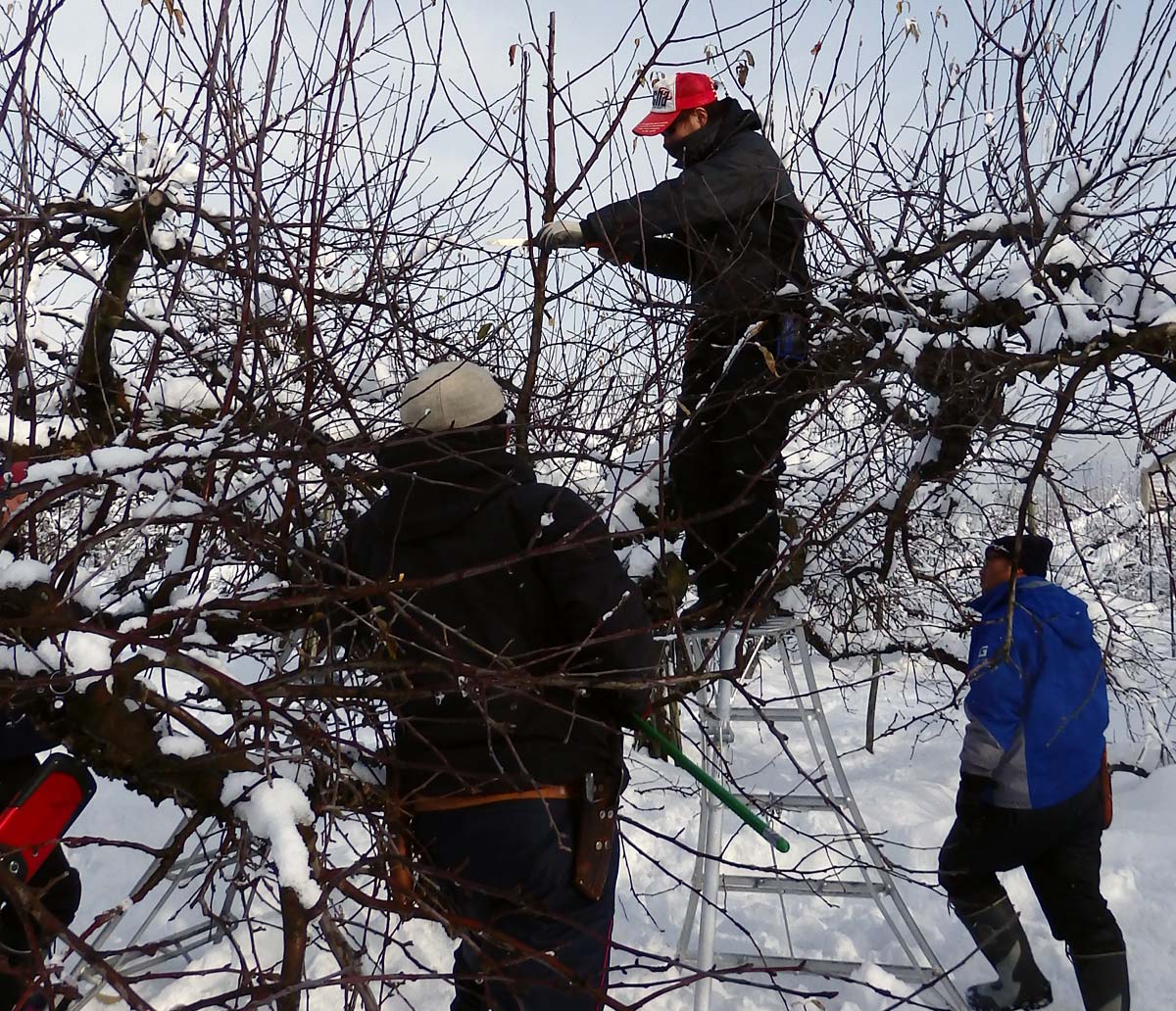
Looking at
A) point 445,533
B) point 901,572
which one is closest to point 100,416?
point 445,533

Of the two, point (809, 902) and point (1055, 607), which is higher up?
point (1055, 607)

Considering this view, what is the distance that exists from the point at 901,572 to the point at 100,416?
201 inches

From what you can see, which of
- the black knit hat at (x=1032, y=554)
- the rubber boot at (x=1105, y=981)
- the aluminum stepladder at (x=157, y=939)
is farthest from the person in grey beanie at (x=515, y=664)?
the rubber boot at (x=1105, y=981)

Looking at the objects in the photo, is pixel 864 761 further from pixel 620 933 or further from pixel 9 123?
pixel 9 123

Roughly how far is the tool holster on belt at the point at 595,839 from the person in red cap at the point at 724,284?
94cm

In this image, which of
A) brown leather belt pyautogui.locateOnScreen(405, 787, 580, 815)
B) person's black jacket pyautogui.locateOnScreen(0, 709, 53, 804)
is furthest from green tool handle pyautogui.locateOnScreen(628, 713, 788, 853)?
person's black jacket pyautogui.locateOnScreen(0, 709, 53, 804)

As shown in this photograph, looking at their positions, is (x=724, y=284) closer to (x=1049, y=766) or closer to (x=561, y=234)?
(x=561, y=234)

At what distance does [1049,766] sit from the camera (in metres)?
3.38

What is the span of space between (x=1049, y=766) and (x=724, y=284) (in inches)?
80.0

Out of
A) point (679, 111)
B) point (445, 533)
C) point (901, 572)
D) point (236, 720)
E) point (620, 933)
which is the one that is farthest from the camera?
point (901, 572)

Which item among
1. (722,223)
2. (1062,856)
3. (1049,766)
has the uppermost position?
(722,223)

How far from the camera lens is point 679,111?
3.12 meters

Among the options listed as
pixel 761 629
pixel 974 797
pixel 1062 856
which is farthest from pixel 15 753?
pixel 1062 856

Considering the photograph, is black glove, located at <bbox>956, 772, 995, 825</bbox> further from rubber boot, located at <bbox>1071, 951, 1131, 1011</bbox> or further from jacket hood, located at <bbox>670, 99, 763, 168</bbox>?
jacket hood, located at <bbox>670, 99, 763, 168</bbox>
